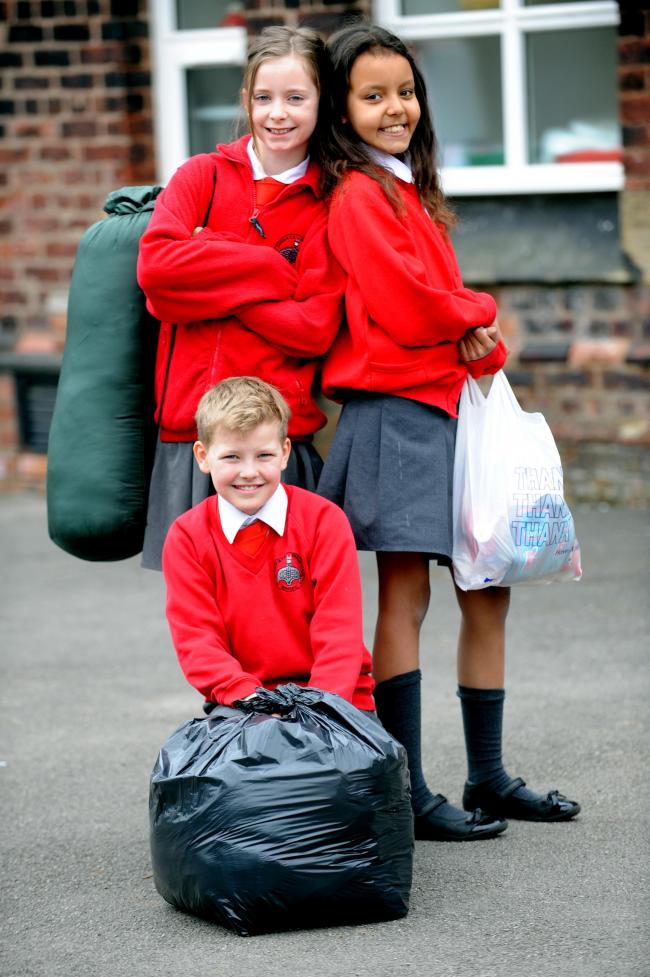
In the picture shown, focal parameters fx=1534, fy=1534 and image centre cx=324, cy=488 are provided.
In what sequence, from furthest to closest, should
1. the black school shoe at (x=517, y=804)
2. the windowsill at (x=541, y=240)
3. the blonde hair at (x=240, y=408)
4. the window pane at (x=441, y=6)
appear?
the window pane at (x=441, y=6) < the windowsill at (x=541, y=240) < the black school shoe at (x=517, y=804) < the blonde hair at (x=240, y=408)

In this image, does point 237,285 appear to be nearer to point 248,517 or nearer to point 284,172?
point 284,172

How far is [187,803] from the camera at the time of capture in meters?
3.32

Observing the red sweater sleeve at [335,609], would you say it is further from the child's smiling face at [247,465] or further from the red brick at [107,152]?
the red brick at [107,152]

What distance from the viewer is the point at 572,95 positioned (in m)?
8.27

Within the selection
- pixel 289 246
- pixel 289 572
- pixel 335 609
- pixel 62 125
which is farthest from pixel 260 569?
pixel 62 125

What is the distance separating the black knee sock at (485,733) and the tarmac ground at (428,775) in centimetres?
14

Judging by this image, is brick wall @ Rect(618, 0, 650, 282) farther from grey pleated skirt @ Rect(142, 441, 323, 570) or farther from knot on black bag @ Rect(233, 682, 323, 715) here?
knot on black bag @ Rect(233, 682, 323, 715)

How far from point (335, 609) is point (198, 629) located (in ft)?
1.06

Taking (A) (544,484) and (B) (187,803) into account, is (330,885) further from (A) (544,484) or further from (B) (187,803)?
(A) (544,484)

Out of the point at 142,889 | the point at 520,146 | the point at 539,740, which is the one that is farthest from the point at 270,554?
the point at 520,146

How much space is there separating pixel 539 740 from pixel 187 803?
169 centimetres

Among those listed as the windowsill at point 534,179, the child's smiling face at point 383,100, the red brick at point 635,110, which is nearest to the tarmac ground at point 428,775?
the child's smiling face at point 383,100

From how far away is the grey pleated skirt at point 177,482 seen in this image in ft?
12.8

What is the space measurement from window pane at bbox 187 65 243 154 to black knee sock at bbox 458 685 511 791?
564 centimetres
